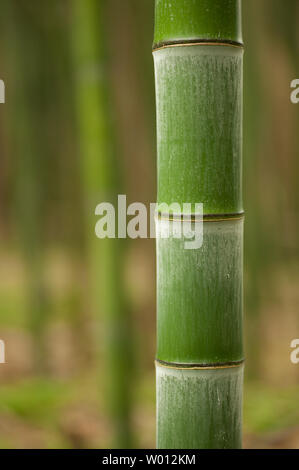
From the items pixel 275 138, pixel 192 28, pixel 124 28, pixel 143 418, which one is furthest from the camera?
pixel 124 28

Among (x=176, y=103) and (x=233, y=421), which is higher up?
(x=176, y=103)

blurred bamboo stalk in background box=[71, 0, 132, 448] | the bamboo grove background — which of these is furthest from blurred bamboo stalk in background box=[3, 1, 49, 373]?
blurred bamboo stalk in background box=[71, 0, 132, 448]

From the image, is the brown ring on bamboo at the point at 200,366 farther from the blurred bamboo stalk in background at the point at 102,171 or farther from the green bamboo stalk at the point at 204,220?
the blurred bamboo stalk in background at the point at 102,171

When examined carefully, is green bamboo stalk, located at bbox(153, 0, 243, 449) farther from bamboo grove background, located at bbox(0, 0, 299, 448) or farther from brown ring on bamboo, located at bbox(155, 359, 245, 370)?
bamboo grove background, located at bbox(0, 0, 299, 448)

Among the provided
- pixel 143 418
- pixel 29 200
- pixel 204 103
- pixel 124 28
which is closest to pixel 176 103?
pixel 204 103
